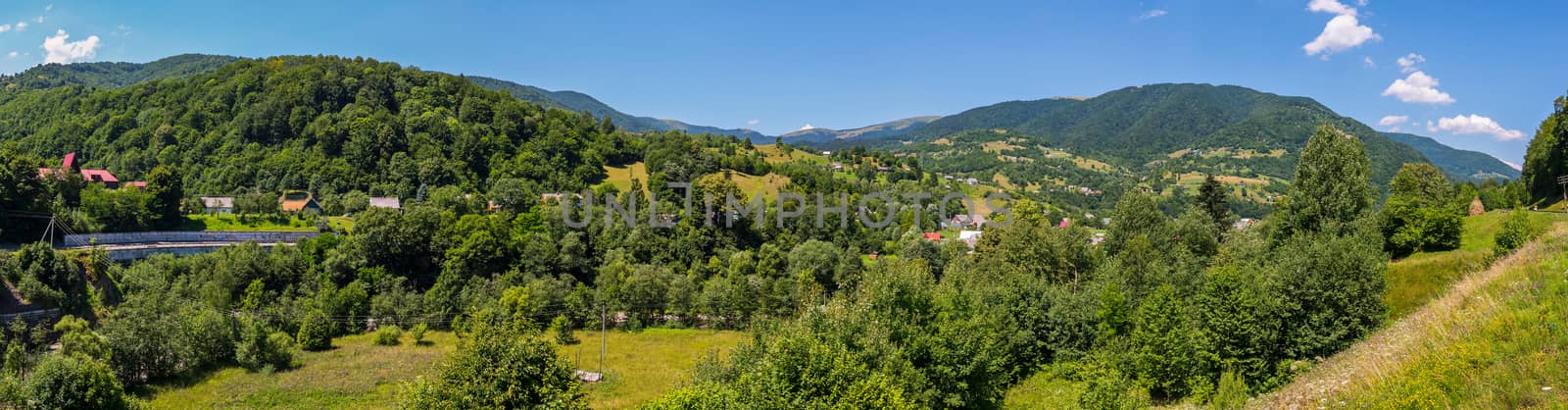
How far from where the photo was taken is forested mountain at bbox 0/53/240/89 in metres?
131

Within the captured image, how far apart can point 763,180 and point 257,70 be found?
60386 millimetres

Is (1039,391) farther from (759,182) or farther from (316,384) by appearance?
(759,182)

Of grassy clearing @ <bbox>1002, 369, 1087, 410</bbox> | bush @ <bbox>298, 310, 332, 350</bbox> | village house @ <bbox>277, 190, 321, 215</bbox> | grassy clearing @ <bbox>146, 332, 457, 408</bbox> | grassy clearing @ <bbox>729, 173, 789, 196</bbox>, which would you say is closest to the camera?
grassy clearing @ <bbox>1002, 369, 1087, 410</bbox>

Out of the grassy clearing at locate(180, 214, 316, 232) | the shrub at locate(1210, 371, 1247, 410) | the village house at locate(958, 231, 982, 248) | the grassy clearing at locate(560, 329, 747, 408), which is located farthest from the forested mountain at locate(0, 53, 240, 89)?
the shrub at locate(1210, 371, 1247, 410)

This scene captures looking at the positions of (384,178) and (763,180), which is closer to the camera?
(384,178)

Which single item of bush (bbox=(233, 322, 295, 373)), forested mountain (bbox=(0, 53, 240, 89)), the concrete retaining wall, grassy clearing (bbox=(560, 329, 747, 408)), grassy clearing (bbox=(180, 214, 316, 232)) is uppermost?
forested mountain (bbox=(0, 53, 240, 89))

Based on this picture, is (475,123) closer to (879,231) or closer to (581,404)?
(879,231)

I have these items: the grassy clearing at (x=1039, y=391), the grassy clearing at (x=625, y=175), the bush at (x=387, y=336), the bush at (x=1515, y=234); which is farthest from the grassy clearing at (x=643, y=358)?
the grassy clearing at (x=625, y=175)

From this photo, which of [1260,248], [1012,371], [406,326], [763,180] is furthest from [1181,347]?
[763,180]

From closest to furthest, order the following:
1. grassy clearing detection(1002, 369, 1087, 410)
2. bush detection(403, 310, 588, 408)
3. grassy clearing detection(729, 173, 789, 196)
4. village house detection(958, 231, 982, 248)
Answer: bush detection(403, 310, 588, 408) → grassy clearing detection(1002, 369, 1087, 410) → village house detection(958, 231, 982, 248) → grassy clearing detection(729, 173, 789, 196)

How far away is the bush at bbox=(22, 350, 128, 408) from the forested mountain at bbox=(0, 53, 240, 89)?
5688 inches

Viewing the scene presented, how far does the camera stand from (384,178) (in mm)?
66375

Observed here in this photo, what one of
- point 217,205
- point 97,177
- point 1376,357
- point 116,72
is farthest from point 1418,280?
point 116,72

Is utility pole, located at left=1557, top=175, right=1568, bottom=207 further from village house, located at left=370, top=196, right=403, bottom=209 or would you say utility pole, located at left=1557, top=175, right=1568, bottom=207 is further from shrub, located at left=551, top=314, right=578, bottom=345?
village house, located at left=370, top=196, right=403, bottom=209
